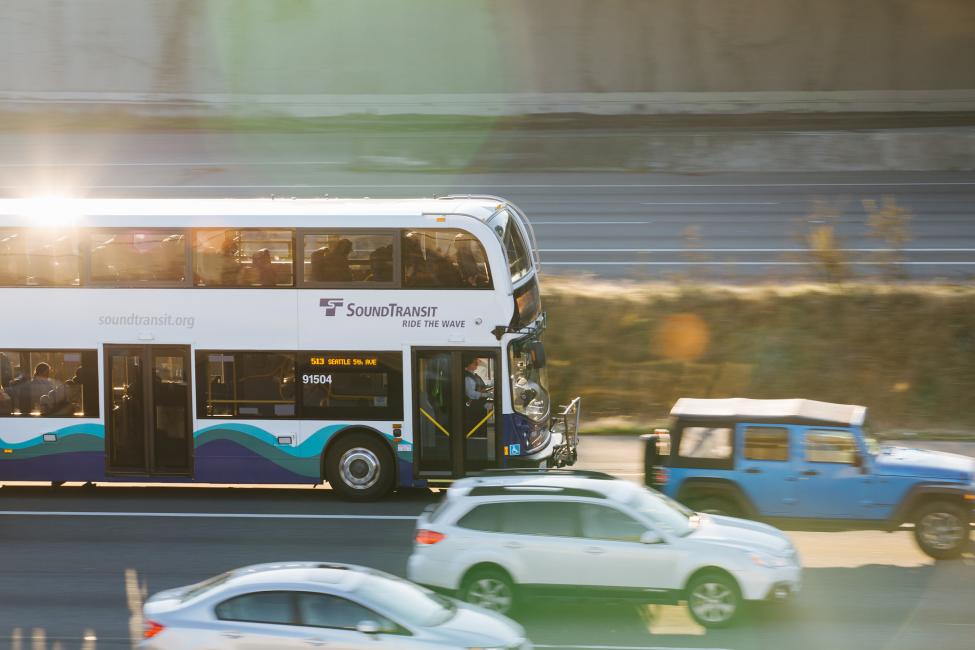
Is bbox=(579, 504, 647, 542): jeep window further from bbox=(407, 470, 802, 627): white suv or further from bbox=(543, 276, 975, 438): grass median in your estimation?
bbox=(543, 276, 975, 438): grass median

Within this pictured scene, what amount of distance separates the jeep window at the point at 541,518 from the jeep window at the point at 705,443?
292cm

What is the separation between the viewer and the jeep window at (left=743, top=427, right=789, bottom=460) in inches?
540

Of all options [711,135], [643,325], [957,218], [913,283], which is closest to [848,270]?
[913,283]

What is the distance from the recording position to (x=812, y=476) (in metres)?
13.6

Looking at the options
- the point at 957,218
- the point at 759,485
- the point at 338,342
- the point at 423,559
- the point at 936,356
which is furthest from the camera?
the point at 957,218

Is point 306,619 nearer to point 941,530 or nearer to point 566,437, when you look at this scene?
point 941,530

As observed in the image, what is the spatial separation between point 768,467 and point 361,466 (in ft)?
19.5

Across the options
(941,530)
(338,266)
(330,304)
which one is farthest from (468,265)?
(941,530)

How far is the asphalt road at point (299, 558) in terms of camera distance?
37.1 ft

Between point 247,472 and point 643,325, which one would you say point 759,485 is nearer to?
point 247,472

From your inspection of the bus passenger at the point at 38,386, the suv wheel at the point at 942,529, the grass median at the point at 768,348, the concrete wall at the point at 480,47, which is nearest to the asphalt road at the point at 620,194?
the grass median at the point at 768,348

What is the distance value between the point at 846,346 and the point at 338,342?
11.2 meters

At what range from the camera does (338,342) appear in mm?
16359

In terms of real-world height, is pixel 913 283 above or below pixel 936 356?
above
